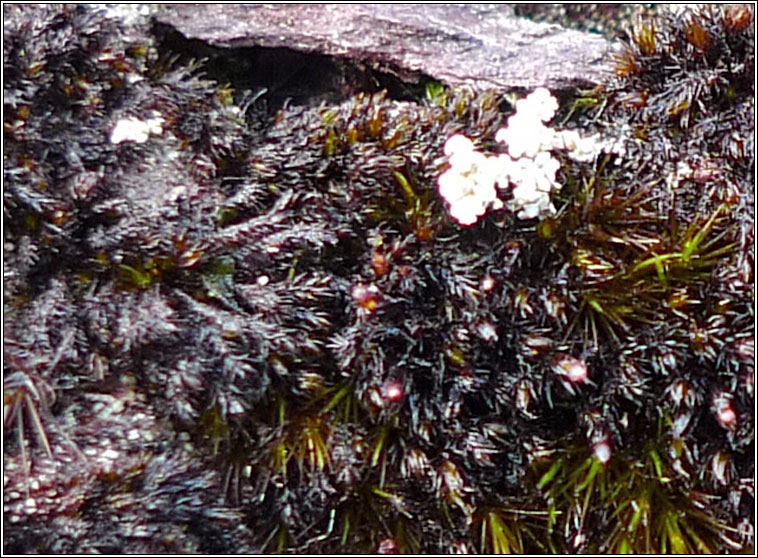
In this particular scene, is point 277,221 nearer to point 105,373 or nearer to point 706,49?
point 105,373

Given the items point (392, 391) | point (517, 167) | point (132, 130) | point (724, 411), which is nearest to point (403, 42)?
point (517, 167)

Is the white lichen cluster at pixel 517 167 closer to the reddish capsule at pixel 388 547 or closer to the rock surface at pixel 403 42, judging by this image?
the rock surface at pixel 403 42

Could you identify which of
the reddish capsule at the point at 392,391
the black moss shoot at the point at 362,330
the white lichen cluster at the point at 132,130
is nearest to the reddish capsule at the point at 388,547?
the black moss shoot at the point at 362,330

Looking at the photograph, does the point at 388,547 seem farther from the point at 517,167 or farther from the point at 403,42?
the point at 403,42

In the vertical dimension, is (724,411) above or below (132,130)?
below

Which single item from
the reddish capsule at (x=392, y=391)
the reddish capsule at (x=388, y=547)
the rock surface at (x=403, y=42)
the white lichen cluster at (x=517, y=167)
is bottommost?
the reddish capsule at (x=388, y=547)
